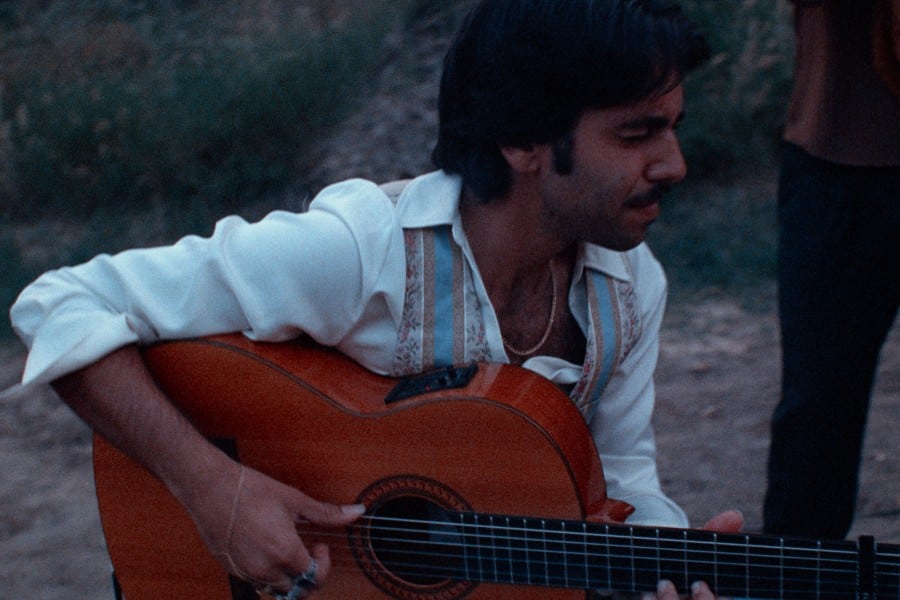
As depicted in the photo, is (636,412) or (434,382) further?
(636,412)

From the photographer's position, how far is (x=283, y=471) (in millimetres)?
2131

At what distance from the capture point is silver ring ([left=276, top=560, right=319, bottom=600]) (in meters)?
2.07

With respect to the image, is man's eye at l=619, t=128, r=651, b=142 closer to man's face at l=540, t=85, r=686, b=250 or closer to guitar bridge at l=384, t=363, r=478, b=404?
man's face at l=540, t=85, r=686, b=250

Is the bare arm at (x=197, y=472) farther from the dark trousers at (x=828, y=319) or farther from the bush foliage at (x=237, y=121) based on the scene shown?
the bush foliage at (x=237, y=121)

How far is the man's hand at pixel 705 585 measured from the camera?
2.00 metres

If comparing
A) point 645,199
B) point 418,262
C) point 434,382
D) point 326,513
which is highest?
point 645,199

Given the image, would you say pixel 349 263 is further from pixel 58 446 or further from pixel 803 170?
pixel 58 446

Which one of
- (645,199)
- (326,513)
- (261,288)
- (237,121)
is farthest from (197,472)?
(237,121)

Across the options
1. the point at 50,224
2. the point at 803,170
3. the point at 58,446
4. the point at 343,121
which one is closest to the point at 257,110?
the point at 343,121

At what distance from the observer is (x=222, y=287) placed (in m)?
2.05

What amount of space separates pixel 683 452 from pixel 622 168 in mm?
2331

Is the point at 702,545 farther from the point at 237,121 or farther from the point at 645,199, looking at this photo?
the point at 237,121

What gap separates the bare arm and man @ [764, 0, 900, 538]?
4.62ft

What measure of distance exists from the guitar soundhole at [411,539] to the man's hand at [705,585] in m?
0.37
